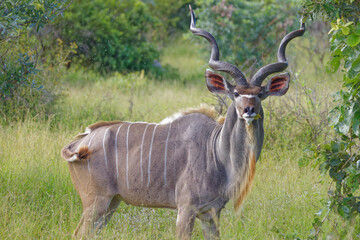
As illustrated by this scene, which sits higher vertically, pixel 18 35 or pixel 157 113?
pixel 18 35

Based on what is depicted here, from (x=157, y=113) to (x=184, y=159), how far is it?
2.93m

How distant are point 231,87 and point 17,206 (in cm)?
170

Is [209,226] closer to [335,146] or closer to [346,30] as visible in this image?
[335,146]

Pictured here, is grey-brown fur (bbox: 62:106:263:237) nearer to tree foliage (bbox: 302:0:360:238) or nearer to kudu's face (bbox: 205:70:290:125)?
kudu's face (bbox: 205:70:290:125)

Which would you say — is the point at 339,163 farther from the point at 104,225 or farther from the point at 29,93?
the point at 29,93

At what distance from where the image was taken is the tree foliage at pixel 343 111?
2676 millimetres

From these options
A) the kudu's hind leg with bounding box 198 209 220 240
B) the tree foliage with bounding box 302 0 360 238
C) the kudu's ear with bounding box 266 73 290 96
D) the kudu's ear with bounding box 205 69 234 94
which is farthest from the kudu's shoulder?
the tree foliage with bounding box 302 0 360 238

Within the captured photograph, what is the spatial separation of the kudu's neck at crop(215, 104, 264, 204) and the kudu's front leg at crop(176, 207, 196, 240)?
271 mm

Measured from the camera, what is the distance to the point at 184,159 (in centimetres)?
328

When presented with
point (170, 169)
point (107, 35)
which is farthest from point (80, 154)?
point (107, 35)

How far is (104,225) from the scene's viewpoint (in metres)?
3.41

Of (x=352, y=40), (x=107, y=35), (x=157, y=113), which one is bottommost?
(x=107, y=35)

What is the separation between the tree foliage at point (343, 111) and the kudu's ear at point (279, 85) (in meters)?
0.31

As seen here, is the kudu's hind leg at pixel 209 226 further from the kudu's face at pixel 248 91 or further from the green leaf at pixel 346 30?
the green leaf at pixel 346 30
